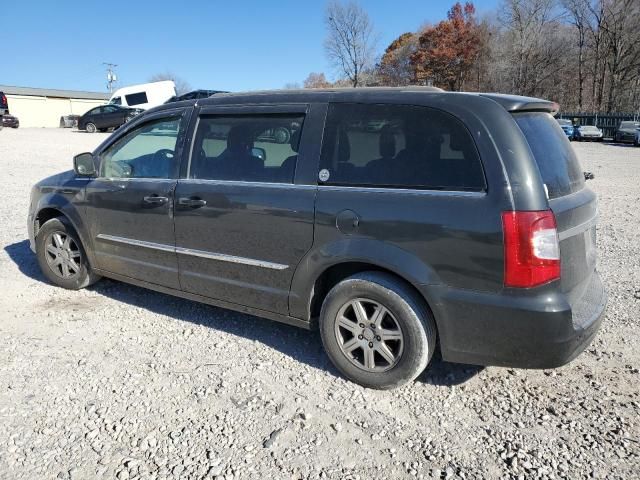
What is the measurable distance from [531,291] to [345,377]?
4.32ft

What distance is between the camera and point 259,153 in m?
3.51

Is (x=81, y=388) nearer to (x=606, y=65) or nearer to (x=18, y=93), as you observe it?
(x=606, y=65)

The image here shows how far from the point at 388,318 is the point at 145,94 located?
107 feet

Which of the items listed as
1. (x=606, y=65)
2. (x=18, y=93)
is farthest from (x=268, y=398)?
(x=18, y=93)

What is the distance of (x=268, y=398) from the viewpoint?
9.92ft

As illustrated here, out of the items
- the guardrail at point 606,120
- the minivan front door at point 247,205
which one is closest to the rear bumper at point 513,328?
the minivan front door at point 247,205

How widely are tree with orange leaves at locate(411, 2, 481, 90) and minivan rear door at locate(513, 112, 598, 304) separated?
5695 cm

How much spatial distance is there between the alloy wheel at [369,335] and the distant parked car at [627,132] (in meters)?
32.9

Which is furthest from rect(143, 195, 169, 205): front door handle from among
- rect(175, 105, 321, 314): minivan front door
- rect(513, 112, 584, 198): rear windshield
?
rect(513, 112, 584, 198): rear windshield

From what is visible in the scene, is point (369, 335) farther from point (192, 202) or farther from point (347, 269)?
point (192, 202)

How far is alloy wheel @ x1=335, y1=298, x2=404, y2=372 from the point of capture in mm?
3018

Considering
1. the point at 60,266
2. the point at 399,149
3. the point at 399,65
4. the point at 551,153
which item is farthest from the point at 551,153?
the point at 399,65

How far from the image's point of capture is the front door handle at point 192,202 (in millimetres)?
3620

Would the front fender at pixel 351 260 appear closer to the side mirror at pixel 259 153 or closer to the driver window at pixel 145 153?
the side mirror at pixel 259 153
